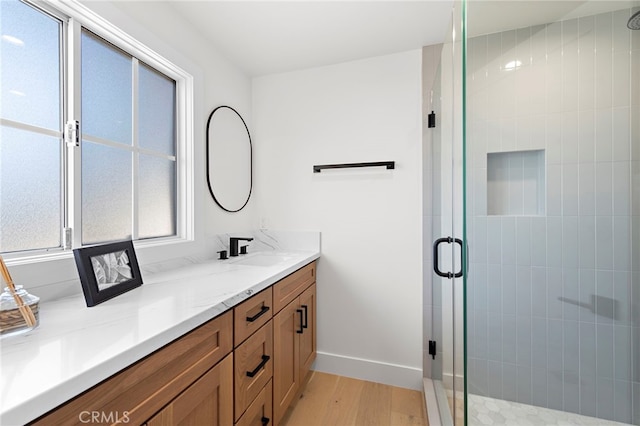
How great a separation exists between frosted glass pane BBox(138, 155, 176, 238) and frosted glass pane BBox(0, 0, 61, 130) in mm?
438

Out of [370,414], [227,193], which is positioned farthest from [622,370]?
[227,193]

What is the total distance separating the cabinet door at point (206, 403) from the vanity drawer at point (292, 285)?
414 mm

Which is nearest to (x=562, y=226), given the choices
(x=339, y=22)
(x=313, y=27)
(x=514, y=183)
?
(x=514, y=183)

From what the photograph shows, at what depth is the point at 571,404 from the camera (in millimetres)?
1282

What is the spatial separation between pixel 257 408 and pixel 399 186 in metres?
1.56

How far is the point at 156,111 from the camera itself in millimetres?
1543

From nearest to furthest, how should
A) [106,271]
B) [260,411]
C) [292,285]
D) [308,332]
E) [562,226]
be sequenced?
[106,271] < [260,411] < [562,226] < [292,285] < [308,332]

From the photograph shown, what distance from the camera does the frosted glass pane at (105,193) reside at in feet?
3.90

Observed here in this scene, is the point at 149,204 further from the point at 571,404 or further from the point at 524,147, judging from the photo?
the point at 571,404

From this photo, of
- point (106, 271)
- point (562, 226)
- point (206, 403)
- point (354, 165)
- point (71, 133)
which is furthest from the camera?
point (354, 165)

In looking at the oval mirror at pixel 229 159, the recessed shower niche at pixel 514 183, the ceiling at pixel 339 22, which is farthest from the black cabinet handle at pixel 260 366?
the ceiling at pixel 339 22

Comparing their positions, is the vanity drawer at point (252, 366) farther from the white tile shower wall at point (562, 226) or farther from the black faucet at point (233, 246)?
the white tile shower wall at point (562, 226)

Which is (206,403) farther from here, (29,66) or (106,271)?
(29,66)

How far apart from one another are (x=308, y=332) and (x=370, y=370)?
56cm
